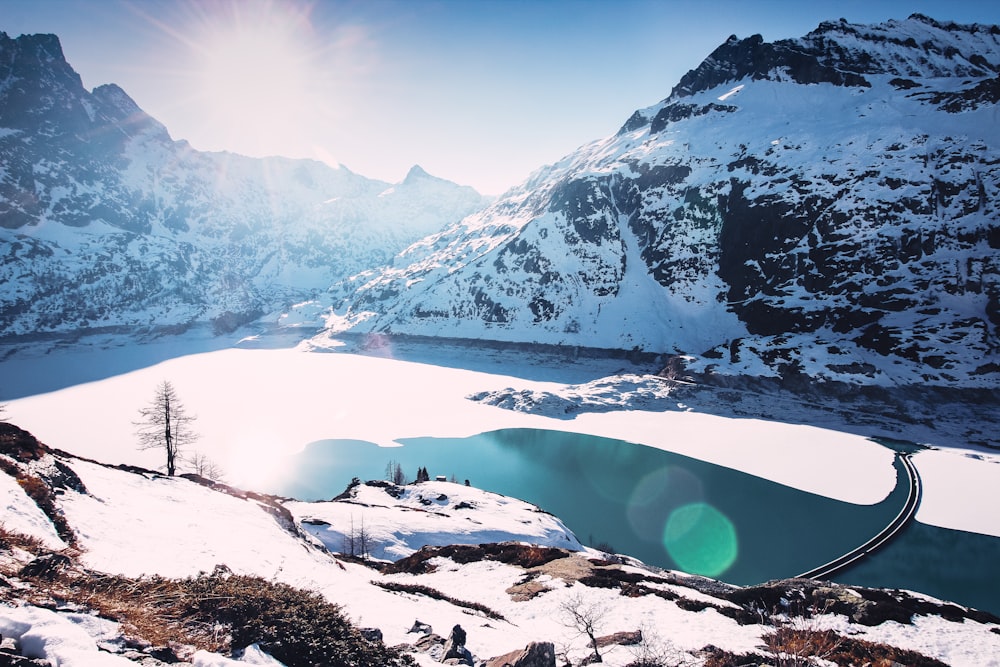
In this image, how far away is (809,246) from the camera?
142625 mm

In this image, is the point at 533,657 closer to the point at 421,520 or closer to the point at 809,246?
the point at 421,520

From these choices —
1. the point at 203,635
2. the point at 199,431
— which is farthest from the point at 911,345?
the point at 199,431

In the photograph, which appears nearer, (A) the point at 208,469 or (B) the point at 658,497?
(A) the point at 208,469

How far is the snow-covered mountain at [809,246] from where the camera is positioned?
376 feet

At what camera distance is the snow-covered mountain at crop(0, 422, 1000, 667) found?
7457mm

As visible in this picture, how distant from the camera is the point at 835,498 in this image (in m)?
61.7

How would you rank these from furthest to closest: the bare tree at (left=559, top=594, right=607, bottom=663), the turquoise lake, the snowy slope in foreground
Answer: the turquoise lake
the snowy slope in foreground
the bare tree at (left=559, top=594, right=607, bottom=663)

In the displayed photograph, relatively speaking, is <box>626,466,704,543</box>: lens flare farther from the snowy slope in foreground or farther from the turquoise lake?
the snowy slope in foreground

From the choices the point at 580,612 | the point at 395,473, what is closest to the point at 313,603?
the point at 580,612

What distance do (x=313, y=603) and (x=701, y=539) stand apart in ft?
179

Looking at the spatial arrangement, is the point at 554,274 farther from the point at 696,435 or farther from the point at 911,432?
the point at 911,432

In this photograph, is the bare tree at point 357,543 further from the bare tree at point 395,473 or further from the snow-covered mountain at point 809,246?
the snow-covered mountain at point 809,246

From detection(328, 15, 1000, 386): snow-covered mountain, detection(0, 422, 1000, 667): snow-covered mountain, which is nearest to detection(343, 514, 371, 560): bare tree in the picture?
detection(0, 422, 1000, 667): snow-covered mountain

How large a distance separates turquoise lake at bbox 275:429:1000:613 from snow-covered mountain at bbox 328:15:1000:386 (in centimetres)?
5692
